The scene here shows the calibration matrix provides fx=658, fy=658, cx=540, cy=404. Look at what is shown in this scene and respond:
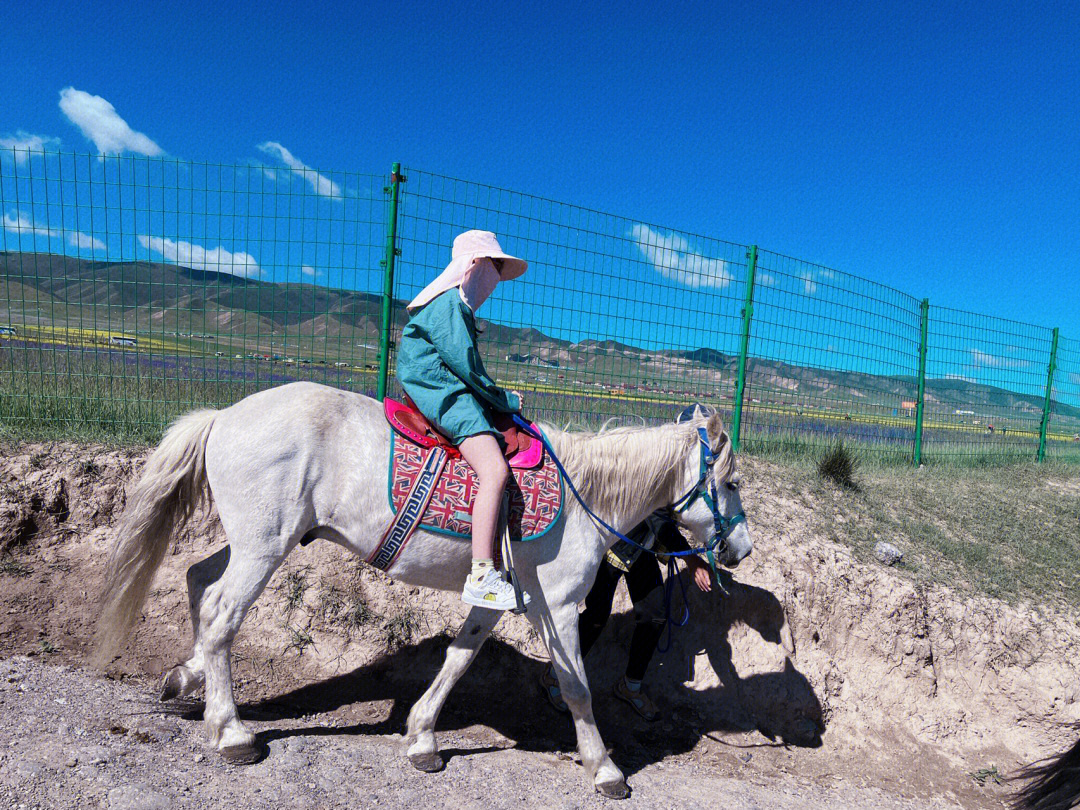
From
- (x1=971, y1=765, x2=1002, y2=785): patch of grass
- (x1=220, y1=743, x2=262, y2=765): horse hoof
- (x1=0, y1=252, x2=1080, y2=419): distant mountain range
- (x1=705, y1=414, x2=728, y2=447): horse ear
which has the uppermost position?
(x1=0, y1=252, x2=1080, y2=419): distant mountain range

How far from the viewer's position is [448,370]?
2.96 metres

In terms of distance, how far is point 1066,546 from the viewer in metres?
6.41

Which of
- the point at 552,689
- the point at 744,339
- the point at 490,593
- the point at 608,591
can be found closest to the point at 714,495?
the point at 608,591

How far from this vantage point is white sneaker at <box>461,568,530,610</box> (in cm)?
269

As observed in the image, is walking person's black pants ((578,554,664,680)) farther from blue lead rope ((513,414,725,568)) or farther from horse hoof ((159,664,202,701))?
horse hoof ((159,664,202,701))

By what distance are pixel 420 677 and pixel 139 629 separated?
5.63 ft

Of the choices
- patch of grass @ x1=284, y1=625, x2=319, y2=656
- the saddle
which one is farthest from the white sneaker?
patch of grass @ x1=284, y1=625, x2=319, y2=656

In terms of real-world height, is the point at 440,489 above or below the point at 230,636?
above

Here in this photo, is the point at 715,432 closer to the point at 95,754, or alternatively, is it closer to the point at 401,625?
the point at 401,625

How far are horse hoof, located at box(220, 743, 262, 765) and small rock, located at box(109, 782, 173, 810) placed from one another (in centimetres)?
34

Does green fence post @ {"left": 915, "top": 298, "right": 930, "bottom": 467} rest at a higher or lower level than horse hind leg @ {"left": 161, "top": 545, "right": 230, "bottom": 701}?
higher

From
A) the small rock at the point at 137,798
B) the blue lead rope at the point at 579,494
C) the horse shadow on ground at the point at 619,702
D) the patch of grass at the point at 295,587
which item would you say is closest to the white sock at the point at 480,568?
the blue lead rope at the point at 579,494

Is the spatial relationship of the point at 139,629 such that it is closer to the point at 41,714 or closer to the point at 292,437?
the point at 41,714

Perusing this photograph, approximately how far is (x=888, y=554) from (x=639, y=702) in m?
2.60
